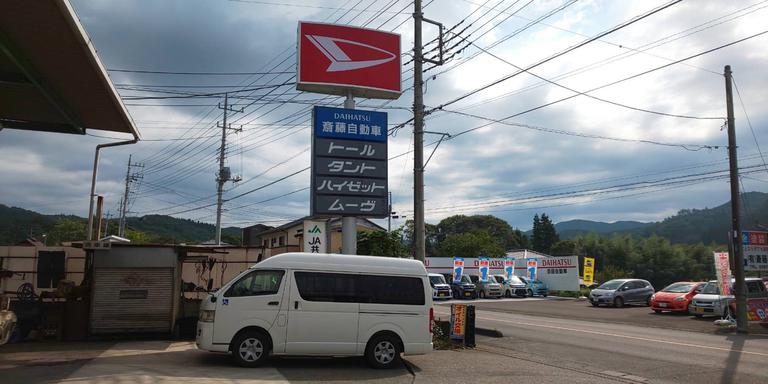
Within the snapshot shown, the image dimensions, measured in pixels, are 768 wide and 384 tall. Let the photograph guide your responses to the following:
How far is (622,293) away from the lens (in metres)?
31.4

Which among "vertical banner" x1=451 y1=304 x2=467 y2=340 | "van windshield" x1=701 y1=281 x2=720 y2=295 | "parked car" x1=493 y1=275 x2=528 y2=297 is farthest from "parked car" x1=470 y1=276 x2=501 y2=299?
"vertical banner" x1=451 y1=304 x2=467 y2=340

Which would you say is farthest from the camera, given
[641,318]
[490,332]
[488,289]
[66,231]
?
[66,231]

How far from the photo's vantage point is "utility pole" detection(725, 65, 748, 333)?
19312mm

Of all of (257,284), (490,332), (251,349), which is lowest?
(490,332)

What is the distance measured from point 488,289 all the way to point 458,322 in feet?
84.3

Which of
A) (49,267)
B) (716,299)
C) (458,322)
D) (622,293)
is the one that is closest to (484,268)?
(622,293)

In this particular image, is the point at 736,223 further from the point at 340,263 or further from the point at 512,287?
the point at 512,287

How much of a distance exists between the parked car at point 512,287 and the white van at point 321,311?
31.3 metres

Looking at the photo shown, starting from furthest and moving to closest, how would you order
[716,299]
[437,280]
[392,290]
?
1. [437,280]
2. [716,299]
3. [392,290]

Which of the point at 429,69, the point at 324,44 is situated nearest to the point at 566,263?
the point at 429,69

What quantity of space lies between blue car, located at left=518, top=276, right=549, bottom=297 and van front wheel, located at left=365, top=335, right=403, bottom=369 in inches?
1310

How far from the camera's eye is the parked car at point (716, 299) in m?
21.7

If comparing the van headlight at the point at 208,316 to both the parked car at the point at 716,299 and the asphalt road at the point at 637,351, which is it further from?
the parked car at the point at 716,299

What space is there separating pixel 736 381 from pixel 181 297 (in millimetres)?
13479
